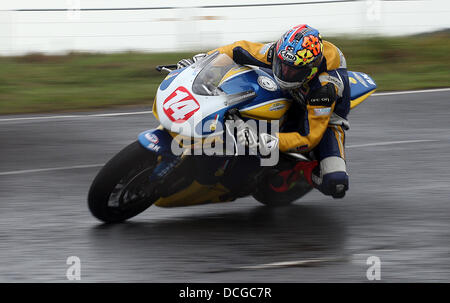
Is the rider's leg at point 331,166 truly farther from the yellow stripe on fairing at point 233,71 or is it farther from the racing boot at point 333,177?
the yellow stripe on fairing at point 233,71

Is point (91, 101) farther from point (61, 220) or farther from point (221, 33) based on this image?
point (61, 220)

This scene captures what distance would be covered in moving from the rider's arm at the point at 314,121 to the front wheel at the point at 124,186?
1045mm

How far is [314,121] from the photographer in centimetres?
711

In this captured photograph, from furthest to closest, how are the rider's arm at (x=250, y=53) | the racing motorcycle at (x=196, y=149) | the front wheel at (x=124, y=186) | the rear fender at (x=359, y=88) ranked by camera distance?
the rear fender at (x=359, y=88)
the rider's arm at (x=250, y=53)
the front wheel at (x=124, y=186)
the racing motorcycle at (x=196, y=149)

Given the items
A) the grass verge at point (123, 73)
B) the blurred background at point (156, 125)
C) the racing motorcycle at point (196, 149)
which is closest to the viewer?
the blurred background at point (156, 125)

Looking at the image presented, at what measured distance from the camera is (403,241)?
283 inches

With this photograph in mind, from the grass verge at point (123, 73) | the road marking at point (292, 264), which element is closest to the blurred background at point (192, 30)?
the grass verge at point (123, 73)

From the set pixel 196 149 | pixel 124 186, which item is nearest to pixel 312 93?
→ pixel 196 149

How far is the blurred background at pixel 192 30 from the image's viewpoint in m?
17.4

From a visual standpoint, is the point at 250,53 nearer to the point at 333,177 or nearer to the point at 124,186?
the point at 333,177

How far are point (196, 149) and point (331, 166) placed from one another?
116cm

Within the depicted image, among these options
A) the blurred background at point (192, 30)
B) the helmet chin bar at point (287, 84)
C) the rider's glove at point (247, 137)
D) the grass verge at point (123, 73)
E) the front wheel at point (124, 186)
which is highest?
the blurred background at point (192, 30)

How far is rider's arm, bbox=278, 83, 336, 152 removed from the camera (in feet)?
23.2

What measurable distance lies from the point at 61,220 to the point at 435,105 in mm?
7196
